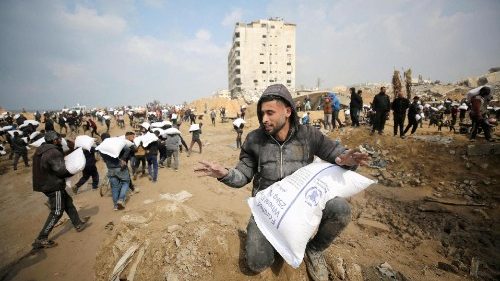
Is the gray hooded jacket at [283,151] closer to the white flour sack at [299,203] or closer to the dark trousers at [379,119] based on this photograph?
the white flour sack at [299,203]

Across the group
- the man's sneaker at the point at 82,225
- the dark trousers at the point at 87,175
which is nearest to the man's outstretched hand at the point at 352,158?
the man's sneaker at the point at 82,225

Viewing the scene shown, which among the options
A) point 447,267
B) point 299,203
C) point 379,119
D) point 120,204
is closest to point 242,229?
point 299,203

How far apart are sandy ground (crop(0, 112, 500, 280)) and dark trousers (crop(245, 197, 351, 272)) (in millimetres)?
283

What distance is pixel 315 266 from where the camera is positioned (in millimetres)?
2645

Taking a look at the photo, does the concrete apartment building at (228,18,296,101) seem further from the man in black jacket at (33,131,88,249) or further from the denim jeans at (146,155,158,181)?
the man in black jacket at (33,131,88,249)

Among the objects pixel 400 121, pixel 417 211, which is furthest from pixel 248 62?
pixel 417 211

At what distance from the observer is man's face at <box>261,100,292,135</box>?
2.62 m

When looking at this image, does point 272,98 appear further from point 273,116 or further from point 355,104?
point 355,104

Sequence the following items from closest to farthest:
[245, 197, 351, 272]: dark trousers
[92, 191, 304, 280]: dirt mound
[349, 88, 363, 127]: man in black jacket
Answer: [245, 197, 351, 272]: dark trousers → [92, 191, 304, 280]: dirt mound → [349, 88, 363, 127]: man in black jacket

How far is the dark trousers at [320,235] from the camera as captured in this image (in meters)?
2.33

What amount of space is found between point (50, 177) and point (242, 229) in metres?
3.67

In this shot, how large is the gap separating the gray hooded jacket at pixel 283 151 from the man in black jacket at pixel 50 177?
3.75 meters

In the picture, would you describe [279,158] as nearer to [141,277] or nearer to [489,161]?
[141,277]

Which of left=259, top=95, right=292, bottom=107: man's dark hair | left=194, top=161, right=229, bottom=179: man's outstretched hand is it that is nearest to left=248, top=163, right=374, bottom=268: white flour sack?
left=194, top=161, right=229, bottom=179: man's outstretched hand
